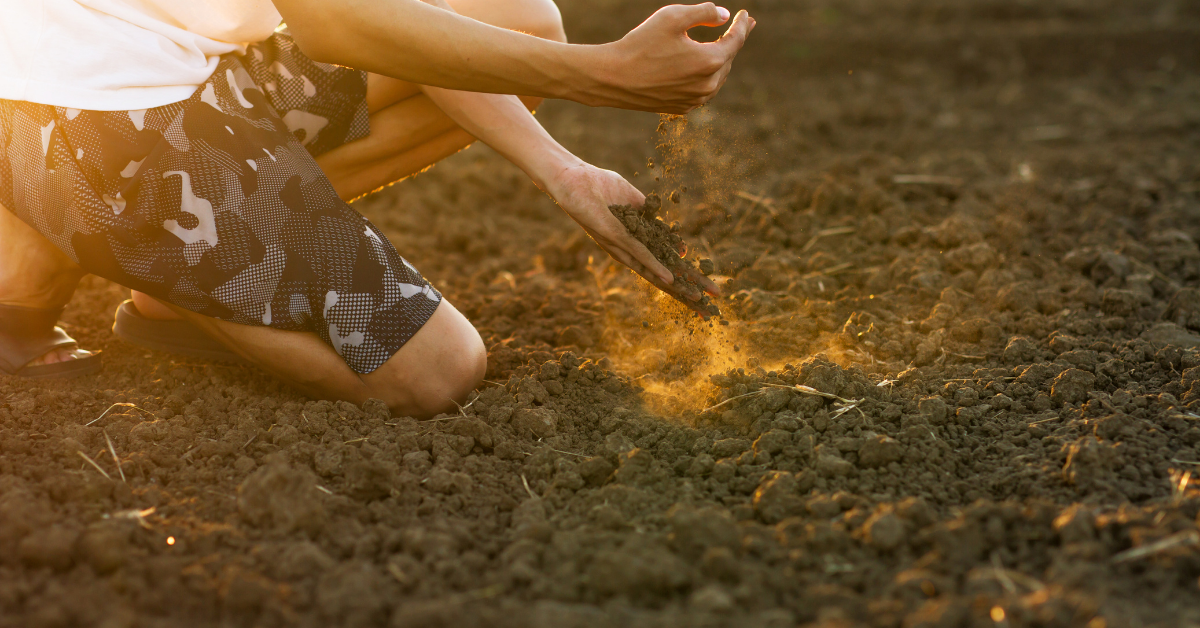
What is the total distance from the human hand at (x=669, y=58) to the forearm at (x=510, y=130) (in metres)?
0.32

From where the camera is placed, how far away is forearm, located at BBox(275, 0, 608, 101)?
58.9 inches

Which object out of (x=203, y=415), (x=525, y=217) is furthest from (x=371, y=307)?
(x=525, y=217)

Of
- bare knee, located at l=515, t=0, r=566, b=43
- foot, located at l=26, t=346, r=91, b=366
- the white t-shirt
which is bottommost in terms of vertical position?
foot, located at l=26, t=346, r=91, b=366

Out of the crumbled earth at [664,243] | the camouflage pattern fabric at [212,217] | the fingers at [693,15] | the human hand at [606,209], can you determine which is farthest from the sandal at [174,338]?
the fingers at [693,15]

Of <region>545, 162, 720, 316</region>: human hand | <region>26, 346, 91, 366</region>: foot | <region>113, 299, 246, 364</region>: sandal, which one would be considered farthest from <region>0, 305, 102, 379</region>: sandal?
<region>545, 162, 720, 316</region>: human hand

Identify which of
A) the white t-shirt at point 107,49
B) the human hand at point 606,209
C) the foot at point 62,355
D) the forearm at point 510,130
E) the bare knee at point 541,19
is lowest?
the foot at point 62,355

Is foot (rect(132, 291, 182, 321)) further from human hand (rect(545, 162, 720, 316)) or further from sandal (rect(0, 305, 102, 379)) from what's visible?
human hand (rect(545, 162, 720, 316))

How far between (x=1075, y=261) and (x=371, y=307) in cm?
214

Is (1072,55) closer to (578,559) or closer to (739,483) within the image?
(739,483)

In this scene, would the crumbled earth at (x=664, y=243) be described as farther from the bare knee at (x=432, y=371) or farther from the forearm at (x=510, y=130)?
the bare knee at (x=432, y=371)

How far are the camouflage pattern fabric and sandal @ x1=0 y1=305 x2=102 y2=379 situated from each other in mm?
277

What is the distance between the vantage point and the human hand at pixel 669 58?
57.9 inches

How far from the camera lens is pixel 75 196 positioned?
1635mm

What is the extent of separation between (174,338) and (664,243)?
4.26 ft
